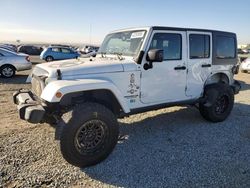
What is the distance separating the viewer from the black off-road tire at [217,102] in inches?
240

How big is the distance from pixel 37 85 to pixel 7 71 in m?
9.59

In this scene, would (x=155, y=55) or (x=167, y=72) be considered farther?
(x=167, y=72)

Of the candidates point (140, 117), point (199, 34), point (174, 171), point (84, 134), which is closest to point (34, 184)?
point (84, 134)

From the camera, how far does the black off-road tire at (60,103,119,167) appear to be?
3.87 m

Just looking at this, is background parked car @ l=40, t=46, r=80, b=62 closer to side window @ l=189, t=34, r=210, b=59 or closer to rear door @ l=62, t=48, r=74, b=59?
rear door @ l=62, t=48, r=74, b=59

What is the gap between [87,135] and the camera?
13.5 feet

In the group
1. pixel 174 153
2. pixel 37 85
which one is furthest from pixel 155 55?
pixel 37 85

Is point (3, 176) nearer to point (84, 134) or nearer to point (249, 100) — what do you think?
point (84, 134)

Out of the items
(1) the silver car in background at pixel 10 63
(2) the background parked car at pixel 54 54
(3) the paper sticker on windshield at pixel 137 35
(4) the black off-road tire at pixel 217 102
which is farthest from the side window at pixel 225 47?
(2) the background parked car at pixel 54 54

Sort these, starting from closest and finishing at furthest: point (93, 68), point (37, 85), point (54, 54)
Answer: point (93, 68), point (37, 85), point (54, 54)

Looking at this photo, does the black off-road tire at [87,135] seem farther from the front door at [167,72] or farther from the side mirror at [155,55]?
the side mirror at [155,55]

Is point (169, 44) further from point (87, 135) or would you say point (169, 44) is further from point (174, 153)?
point (87, 135)

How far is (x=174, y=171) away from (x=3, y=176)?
2.38m

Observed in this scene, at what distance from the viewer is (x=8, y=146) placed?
4.66m
